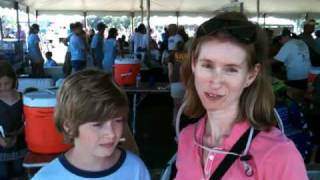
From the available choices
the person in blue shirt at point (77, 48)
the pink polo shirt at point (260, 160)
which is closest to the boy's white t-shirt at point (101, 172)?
the pink polo shirt at point (260, 160)

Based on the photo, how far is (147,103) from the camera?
836cm

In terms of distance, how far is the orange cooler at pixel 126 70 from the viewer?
487 centimetres

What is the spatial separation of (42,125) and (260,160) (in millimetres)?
1536

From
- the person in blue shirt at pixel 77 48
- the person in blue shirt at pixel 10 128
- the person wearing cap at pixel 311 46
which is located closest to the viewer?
the person in blue shirt at pixel 10 128

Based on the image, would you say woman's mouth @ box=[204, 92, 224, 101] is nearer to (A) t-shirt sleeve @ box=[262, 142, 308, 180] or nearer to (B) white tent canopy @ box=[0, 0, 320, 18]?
(A) t-shirt sleeve @ box=[262, 142, 308, 180]

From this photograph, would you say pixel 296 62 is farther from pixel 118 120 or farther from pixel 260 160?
pixel 260 160

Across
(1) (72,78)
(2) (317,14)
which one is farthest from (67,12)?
(1) (72,78)

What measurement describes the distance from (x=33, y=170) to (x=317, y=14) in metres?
17.8

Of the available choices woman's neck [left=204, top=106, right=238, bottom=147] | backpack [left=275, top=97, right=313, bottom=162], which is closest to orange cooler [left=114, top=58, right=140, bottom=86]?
backpack [left=275, top=97, right=313, bottom=162]

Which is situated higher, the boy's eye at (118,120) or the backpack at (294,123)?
the boy's eye at (118,120)

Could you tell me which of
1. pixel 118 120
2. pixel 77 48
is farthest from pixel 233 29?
pixel 77 48

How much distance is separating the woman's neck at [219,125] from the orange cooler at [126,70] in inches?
144

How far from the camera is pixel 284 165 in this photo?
98 centimetres

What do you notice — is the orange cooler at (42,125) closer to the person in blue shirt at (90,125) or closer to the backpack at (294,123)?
the person in blue shirt at (90,125)
